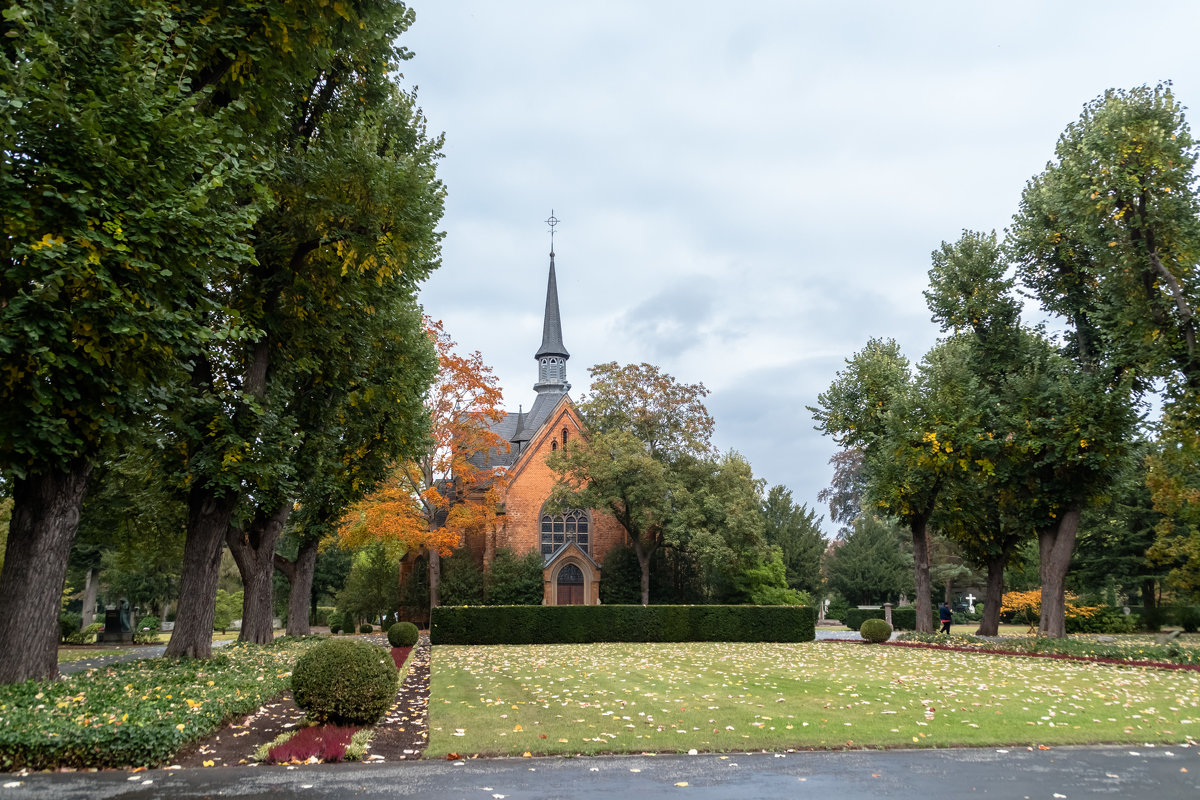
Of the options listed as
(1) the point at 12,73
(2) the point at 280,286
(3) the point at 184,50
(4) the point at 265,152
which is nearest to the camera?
(1) the point at 12,73

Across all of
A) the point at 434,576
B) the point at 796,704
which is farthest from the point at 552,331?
the point at 796,704

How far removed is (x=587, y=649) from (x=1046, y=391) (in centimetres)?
1662

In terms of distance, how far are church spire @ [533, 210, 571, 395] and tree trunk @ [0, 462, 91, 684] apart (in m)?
39.7

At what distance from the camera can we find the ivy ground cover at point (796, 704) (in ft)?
30.6

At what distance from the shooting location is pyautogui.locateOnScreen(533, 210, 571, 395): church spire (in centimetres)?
5000

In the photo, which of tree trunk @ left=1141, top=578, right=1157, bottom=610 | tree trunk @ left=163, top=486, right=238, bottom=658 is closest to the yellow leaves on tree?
tree trunk @ left=163, top=486, right=238, bottom=658

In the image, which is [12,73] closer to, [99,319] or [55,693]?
[99,319]

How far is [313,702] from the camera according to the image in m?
9.83

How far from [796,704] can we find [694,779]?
5.39 m

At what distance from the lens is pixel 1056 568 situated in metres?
24.4

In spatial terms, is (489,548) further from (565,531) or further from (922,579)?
(922,579)

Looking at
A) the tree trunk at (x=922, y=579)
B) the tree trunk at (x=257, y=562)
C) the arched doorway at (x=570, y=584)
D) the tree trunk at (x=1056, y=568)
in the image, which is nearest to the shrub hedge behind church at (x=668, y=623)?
the tree trunk at (x=922, y=579)

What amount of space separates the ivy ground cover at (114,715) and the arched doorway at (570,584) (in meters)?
31.2

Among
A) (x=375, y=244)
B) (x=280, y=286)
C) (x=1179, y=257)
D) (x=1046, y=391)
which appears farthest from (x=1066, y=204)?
(x=280, y=286)
